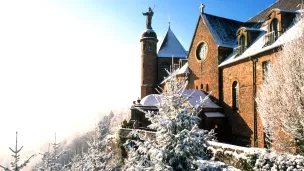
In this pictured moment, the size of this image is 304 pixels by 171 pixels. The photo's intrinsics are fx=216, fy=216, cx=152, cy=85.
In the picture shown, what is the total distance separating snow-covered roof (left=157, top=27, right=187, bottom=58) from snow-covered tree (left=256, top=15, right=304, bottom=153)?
26.7 metres

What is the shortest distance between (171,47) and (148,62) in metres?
6.93

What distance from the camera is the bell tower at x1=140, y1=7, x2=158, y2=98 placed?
3453 centimetres

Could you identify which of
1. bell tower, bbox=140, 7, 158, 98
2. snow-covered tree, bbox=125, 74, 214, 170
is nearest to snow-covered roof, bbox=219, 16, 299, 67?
snow-covered tree, bbox=125, 74, 214, 170

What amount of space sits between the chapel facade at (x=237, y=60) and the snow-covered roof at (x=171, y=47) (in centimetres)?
1294

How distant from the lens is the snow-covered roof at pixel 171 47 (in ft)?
124

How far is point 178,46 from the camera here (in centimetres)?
3988

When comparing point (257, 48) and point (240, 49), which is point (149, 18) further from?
point (257, 48)

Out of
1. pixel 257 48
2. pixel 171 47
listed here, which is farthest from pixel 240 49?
pixel 171 47

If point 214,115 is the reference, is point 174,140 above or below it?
above

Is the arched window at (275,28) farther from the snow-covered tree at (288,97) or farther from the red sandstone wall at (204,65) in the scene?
the red sandstone wall at (204,65)

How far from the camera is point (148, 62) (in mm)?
34688

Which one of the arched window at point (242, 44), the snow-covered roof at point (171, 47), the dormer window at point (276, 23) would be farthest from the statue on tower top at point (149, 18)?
the dormer window at point (276, 23)

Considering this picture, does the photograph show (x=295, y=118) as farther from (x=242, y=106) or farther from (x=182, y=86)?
(x=242, y=106)

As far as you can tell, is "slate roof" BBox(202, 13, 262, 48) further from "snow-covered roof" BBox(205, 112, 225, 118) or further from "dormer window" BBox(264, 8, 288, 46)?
"snow-covered roof" BBox(205, 112, 225, 118)
